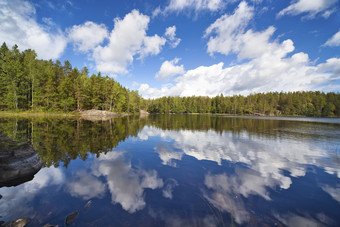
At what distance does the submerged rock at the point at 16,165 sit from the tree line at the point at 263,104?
152725 mm

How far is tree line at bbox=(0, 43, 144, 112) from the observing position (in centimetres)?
5209

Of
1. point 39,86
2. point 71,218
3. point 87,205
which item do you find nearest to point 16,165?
point 87,205

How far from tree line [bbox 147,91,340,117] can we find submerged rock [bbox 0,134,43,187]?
501ft

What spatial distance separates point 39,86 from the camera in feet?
195

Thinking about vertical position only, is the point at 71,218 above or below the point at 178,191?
above

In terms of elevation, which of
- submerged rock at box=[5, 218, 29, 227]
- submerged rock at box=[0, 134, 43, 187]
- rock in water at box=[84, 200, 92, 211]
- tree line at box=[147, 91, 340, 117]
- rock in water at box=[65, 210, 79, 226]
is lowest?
rock in water at box=[84, 200, 92, 211]

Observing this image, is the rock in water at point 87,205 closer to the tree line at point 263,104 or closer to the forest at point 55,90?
the forest at point 55,90

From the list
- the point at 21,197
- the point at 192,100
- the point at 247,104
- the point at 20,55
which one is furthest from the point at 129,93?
the point at 247,104

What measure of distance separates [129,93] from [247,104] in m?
123

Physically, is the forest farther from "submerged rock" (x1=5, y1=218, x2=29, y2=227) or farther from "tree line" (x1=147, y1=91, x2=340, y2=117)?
"submerged rock" (x1=5, y1=218, x2=29, y2=227)

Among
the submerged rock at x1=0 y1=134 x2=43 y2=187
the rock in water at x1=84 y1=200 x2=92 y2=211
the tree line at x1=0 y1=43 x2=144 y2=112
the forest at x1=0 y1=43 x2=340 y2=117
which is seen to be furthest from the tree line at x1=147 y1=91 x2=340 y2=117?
the rock in water at x1=84 y1=200 x2=92 y2=211

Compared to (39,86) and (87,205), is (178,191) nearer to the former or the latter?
(87,205)

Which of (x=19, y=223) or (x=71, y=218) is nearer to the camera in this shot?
(x=19, y=223)

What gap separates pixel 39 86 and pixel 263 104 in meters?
172
